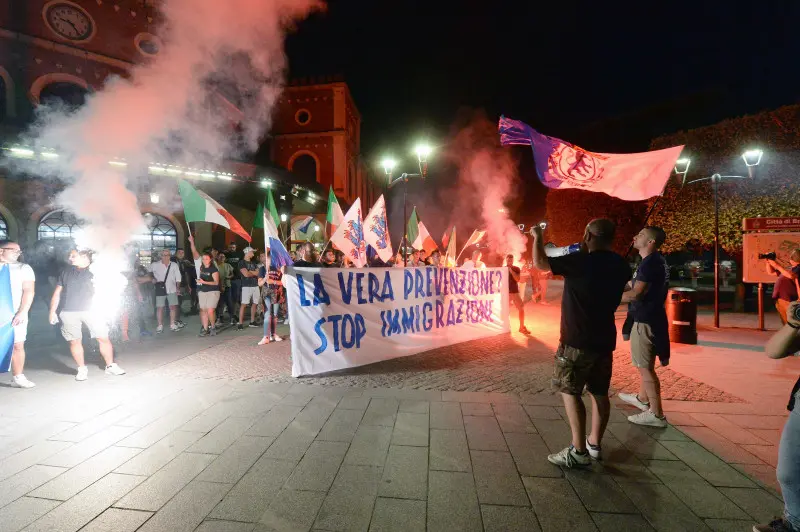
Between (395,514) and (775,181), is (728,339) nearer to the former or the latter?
(775,181)

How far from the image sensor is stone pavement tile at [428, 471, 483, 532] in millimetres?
2309

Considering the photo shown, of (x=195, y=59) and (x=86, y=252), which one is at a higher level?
(x=195, y=59)

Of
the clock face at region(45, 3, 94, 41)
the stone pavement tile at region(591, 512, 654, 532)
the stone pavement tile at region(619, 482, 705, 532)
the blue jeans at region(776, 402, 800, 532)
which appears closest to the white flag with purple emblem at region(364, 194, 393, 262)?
the stone pavement tile at region(619, 482, 705, 532)

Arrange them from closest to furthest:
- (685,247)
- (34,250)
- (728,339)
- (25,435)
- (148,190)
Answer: (25,435) < (728,339) < (34,250) < (148,190) < (685,247)

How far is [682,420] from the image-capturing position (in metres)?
3.89

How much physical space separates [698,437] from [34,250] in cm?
1910

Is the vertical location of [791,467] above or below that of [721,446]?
above

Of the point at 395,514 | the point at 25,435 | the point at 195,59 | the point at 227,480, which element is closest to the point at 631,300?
the point at 395,514

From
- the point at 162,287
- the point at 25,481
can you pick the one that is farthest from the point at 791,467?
the point at 162,287

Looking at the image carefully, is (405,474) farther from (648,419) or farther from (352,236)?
(352,236)

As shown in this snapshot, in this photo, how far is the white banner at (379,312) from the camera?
5336mm

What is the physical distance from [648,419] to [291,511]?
3388 millimetres

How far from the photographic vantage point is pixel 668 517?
239 cm

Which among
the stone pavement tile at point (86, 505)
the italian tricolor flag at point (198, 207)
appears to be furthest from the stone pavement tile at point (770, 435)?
the italian tricolor flag at point (198, 207)
